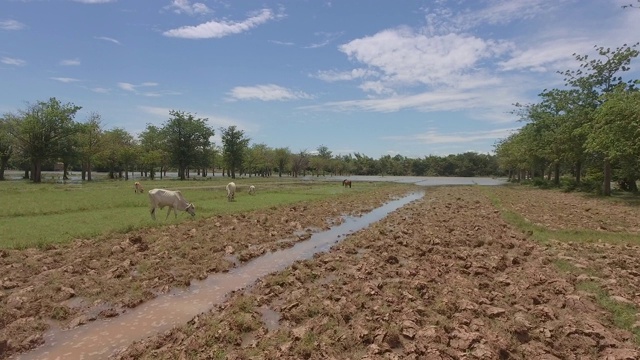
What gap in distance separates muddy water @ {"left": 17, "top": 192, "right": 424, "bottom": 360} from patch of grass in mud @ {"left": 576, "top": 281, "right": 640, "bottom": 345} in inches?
345

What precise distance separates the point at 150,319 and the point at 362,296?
195 inches

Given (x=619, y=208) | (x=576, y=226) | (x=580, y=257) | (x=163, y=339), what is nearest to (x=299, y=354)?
(x=163, y=339)

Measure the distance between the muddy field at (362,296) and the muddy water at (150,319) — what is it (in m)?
0.34

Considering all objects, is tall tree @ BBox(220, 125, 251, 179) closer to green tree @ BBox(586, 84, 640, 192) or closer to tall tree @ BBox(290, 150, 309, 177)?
tall tree @ BBox(290, 150, 309, 177)

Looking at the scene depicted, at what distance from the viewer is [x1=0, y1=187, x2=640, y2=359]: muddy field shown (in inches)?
267

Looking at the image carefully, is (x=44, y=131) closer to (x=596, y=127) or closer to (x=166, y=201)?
(x=166, y=201)

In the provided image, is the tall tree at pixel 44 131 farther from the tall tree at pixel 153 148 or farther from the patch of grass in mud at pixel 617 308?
the patch of grass in mud at pixel 617 308

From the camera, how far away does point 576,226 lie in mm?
18797

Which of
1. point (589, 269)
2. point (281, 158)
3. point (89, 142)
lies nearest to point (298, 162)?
point (281, 158)

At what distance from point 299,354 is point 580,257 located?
1106 cm

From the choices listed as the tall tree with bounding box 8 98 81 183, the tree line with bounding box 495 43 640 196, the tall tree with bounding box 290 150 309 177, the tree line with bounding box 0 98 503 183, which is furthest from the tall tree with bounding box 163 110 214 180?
the tree line with bounding box 495 43 640 196

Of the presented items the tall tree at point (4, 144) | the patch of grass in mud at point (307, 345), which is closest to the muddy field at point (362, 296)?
the patch of grass in mud at point (307, 345)

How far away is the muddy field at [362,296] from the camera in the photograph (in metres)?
6.77

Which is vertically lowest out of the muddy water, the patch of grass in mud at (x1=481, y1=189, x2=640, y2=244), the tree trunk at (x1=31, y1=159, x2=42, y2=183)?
the muddy water
